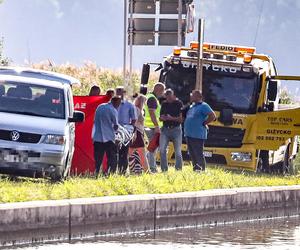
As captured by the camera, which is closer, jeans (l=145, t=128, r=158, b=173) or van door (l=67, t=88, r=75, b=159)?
van door (l=67, t=88, r=75, b=159)

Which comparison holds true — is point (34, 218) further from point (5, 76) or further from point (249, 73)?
point (249, 73)

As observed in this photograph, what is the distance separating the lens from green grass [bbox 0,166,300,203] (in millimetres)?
20297

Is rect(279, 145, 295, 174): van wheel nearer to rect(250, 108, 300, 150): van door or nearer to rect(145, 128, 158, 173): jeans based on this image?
rect(250, 108, 300, 150): van door

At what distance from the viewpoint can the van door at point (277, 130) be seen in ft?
103

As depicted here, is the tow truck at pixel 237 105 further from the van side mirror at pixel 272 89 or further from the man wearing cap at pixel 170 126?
the man wearing cap at pixel 170 126

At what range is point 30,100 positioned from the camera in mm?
24359

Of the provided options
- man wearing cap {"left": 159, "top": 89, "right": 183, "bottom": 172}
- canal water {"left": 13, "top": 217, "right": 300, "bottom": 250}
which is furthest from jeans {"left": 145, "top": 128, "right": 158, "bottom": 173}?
canal water {"left": 13, "top": 217, "right": 300, "bottom": 250}

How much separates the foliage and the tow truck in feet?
48.7

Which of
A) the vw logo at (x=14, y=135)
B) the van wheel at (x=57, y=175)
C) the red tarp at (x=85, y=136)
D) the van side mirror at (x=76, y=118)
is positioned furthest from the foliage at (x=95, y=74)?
the vw logo at (x=14, y=135)

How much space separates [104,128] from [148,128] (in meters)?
3.57

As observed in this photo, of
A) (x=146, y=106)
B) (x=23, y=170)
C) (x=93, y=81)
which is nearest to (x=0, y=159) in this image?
(x=23, y=170)

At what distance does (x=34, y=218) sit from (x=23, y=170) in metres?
4.59

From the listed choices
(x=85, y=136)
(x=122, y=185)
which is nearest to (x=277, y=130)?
(x=85, y=136)

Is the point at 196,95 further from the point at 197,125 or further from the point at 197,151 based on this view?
the point at 197,151
